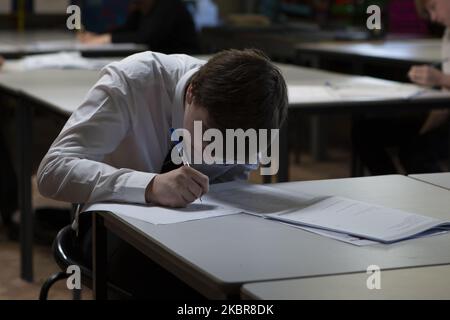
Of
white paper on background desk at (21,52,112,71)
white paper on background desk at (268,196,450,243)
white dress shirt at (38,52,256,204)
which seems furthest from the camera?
white paper on background desk at (21,52,112,71)

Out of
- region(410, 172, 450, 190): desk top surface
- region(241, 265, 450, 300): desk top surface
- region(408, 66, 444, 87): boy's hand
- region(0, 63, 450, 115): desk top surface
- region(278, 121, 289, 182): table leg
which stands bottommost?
region(278, 121, 289, 182): table leg

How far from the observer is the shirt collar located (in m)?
1.86

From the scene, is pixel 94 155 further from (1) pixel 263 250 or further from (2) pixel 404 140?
(2) pixel 404 140

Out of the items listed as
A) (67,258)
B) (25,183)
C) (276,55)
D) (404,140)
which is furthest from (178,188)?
(276,55)

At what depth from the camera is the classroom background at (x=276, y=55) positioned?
3.62 meters

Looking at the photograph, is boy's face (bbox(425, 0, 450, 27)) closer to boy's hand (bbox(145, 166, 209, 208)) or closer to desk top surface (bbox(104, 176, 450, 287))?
desk top surface (bbox(104, 176, 450, 287))

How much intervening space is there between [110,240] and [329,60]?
3478 millimetres

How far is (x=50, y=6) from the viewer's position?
6.82m

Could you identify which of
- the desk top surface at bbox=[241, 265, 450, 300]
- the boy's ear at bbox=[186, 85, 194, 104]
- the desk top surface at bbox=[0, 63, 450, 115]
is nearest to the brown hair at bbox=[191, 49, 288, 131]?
the boy's ear at bbox=[186, 85, 194, 104]

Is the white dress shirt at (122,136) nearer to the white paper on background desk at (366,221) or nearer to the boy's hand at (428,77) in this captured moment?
the white paper on background desk at (366,221)

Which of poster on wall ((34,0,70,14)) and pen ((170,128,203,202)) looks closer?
pen ((170,128,203,202))

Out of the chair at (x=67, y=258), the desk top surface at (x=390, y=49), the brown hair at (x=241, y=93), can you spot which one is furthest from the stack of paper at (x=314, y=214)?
the desk top surface at (x=390, y=49)

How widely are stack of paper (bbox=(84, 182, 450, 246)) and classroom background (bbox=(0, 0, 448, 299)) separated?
3.68ft
